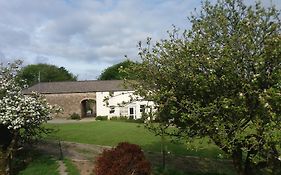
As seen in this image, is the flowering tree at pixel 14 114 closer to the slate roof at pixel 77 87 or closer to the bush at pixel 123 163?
the bush at pixel 123 163

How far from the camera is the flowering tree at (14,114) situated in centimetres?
1789

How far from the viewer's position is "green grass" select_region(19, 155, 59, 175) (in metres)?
18.9

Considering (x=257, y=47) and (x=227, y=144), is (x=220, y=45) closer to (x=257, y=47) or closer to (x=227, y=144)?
(x=257, y=47)

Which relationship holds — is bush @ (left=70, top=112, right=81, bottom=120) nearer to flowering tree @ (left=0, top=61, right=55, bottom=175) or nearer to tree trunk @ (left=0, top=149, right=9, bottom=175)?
flowering tree @ (left=0, top=61, right=55, bottom=175)

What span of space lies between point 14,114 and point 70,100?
4804 cm

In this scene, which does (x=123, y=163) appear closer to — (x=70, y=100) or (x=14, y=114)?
(x=14, y=114)

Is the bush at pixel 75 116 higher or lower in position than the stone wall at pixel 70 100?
lower

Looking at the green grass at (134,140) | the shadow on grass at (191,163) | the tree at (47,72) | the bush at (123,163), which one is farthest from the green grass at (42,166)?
the tree at (47,72)

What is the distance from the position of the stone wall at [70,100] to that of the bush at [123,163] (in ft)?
164

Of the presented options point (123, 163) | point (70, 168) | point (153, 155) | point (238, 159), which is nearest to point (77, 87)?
point (153, 155)

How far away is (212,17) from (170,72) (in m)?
2.64

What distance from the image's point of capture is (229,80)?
13227 millimetres

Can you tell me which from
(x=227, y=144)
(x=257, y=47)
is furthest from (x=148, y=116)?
(x=257, y=47)

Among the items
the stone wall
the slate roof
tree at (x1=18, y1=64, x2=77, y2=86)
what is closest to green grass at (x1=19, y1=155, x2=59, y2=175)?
the slate roof
